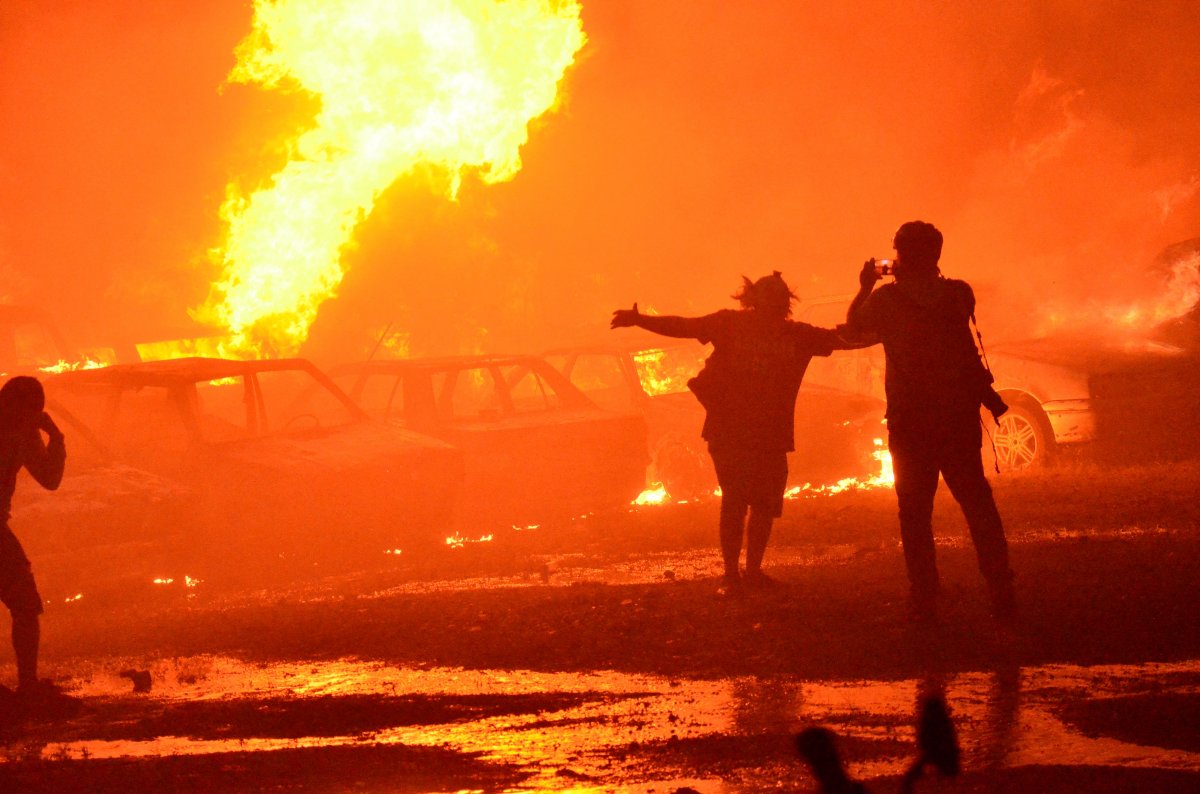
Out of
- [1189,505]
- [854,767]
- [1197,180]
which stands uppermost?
[1197,180]

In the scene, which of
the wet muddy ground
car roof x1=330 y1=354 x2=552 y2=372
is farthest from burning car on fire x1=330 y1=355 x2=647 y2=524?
the wet muddy ground

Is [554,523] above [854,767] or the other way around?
above

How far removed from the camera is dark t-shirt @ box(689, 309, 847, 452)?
27.1 feet

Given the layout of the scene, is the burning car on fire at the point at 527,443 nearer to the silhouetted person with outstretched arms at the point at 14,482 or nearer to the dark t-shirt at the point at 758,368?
the dark t-shirt at the point at 758,368

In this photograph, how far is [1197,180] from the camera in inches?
999

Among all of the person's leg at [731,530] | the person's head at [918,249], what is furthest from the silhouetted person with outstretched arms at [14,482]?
the person's head at [918,249]

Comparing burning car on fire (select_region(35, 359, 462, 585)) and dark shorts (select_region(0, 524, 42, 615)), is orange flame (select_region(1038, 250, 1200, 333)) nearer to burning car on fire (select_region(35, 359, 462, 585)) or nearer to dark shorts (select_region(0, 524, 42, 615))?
burning car on fire (select_region(35, 359, 462, 585))

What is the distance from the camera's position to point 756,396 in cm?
827

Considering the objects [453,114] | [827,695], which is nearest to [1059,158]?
[453,114]

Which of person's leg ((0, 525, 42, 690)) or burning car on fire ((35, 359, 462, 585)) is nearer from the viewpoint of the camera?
person's leg ((0, 525, 42, 690))

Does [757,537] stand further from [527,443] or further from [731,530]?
[527,443]

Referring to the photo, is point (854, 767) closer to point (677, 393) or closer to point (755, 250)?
point (677, 393)

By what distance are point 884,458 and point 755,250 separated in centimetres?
2012

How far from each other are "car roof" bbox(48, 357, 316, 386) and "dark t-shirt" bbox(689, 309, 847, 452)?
514 cm
